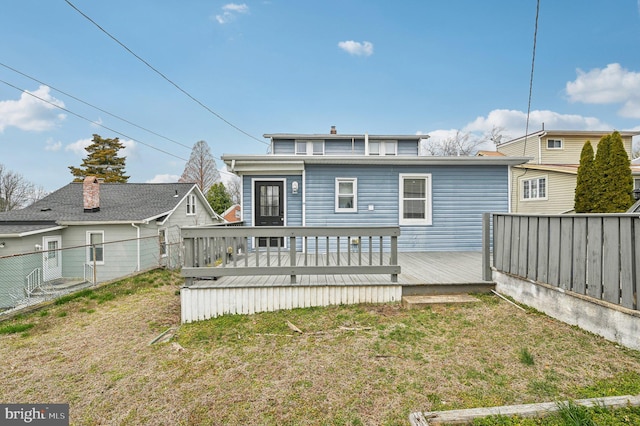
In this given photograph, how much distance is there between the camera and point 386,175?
7531mm

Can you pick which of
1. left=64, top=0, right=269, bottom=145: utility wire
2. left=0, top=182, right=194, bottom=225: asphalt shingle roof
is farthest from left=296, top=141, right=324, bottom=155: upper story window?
left=0, top=182, right=194, bottom=225: asphalt shingle roof

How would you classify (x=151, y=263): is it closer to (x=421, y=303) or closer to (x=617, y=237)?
(x=421, y=303)

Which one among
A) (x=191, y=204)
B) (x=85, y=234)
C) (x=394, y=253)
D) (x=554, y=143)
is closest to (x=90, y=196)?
(x=85, y=234)

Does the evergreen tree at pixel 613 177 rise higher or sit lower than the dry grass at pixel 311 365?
higher

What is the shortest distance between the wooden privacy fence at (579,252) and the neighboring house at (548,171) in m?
7.33

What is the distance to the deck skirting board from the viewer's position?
4.16 m

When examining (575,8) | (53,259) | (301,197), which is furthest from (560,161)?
(53,259)

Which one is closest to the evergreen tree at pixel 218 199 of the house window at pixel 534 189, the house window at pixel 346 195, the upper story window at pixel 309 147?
the upper story window at pixel 309 147

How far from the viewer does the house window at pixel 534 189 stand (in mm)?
14289

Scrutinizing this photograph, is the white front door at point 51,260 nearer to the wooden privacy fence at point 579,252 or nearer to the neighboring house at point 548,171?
the wooden privacy fence at point 579,252

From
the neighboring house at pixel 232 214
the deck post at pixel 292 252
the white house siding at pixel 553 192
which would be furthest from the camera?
the neighboring house at pixel 232 214

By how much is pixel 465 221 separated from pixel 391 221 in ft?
6.62

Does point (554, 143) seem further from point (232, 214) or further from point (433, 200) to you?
point (232, 214)

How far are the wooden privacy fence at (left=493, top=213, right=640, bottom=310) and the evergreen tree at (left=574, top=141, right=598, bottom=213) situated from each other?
759cm
